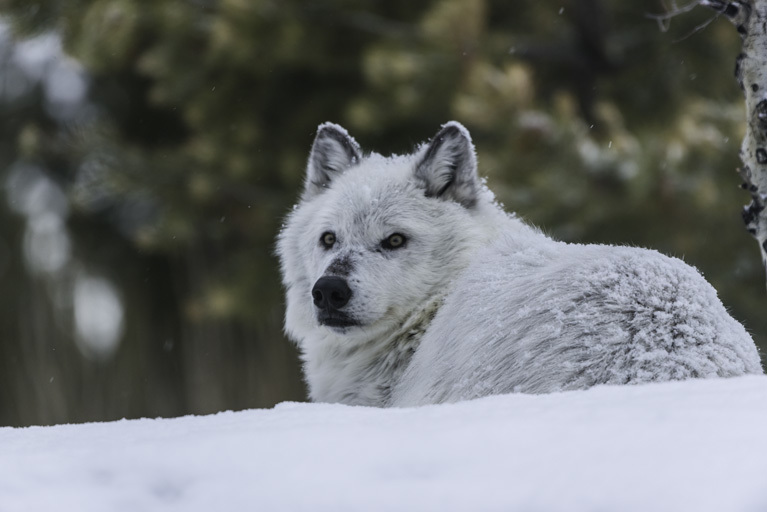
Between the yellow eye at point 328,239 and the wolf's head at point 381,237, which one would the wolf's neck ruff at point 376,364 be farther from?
the yellow eye at point 328,239

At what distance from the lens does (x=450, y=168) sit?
14.5 ft

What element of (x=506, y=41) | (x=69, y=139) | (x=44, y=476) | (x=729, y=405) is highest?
(x=506, y=41)

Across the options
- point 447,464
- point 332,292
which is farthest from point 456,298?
point 447,464

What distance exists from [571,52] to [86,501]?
8.04 metres

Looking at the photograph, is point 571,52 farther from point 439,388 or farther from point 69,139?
point 439,388

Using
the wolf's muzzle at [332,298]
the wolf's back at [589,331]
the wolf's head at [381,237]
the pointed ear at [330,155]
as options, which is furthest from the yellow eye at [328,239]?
the wolf's back at [589,331]

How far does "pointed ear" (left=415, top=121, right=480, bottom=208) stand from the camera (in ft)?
14.4

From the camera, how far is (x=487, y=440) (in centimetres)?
170

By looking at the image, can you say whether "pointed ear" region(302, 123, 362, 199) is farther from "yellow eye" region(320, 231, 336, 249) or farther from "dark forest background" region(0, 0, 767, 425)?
"dark forest background" region(0, 0, 767, 425)

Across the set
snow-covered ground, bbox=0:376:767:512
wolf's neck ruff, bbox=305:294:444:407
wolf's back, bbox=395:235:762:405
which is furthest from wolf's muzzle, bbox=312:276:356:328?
snow-covered ground, bbox=0:376:767:512

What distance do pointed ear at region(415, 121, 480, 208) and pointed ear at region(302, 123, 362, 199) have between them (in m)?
0.56

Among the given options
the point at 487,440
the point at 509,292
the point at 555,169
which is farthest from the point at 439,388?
the point at 555,169

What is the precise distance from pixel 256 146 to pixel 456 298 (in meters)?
6.51

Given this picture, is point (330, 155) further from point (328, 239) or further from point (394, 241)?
point (394, 241)
